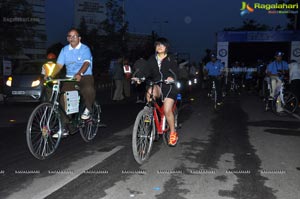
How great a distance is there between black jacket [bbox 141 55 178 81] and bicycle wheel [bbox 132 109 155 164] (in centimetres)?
71

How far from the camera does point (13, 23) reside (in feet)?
70.5

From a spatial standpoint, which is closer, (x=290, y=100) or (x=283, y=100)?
(x=283, y=100)

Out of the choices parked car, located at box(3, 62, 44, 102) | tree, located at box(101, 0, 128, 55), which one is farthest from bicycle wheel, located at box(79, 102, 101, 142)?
tree, located at box(101, 0, 128, 55)

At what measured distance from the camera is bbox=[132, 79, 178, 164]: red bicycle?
5275 mm

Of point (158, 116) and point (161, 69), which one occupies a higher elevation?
point (161, 69)

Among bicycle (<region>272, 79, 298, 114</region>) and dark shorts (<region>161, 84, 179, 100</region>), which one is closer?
dark shorts (<region>161, 84, 179, 100</region>)

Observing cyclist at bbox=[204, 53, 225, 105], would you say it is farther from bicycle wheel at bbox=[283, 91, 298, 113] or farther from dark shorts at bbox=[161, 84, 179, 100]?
dark shorts at bbox=[161, 84, 179, 100]

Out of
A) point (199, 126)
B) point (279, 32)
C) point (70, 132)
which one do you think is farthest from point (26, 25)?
point (279, 32)

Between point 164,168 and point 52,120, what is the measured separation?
1.85m

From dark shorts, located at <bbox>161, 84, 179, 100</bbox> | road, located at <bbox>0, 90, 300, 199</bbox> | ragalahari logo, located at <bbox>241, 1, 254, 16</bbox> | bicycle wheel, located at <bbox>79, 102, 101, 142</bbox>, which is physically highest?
ragalahari logo, located at <bbox>241, 1, 254, 16</bbox>

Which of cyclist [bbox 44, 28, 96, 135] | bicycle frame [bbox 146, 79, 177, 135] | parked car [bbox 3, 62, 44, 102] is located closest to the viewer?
bicycle frame [bbox 146, 79, 177, 135]

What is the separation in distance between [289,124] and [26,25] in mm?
17414

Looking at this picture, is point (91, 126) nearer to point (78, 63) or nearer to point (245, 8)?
point (78, 63)

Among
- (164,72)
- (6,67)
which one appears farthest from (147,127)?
(6,67)
